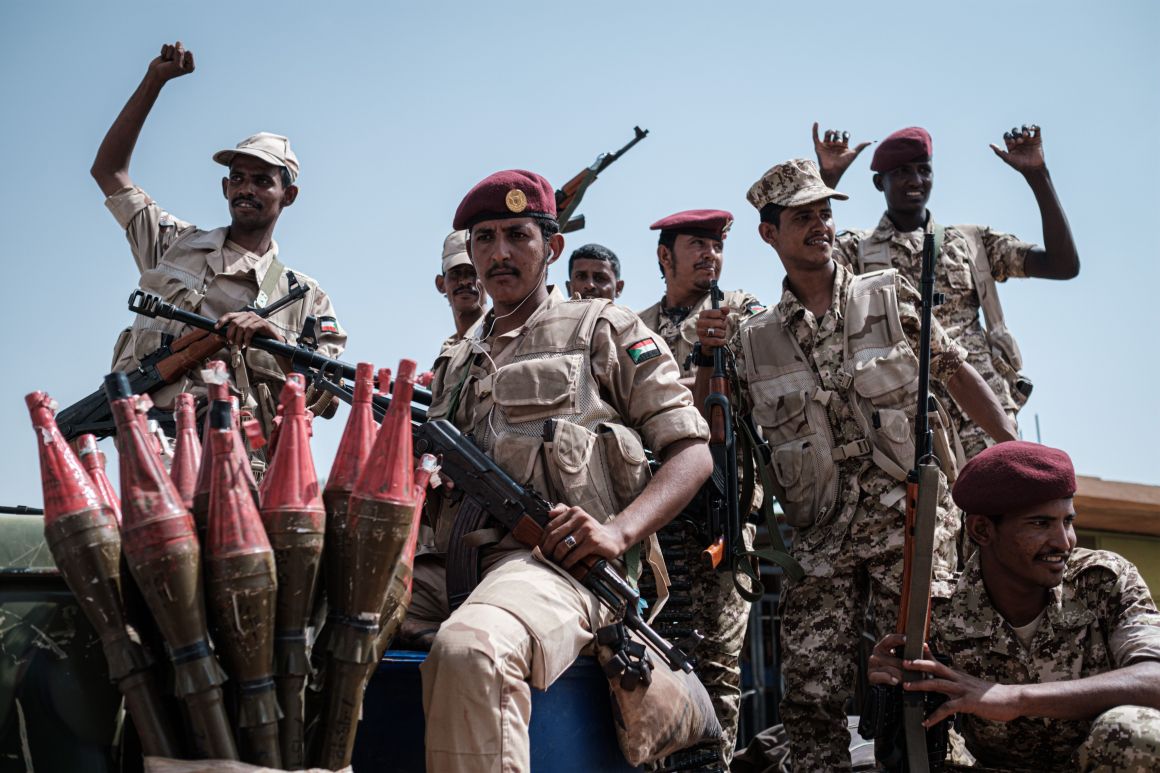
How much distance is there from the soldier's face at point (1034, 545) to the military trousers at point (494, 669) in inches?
61.3

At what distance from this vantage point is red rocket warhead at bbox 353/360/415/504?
258cm

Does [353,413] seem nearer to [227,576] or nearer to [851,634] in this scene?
[227,576]

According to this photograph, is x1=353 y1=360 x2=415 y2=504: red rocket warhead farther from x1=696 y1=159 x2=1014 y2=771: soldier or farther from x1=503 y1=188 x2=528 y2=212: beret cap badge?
x1=696 y1=159 x2=1014 y2=771: soldier

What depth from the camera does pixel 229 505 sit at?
244 centimetres

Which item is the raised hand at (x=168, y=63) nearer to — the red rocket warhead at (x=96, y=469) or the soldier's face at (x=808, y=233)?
the soldier's face at (x=808, y=233)

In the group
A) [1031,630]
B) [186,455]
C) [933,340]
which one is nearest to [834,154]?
[933,340]

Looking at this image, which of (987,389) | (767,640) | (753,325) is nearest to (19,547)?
(753,325)

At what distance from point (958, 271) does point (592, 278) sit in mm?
2187

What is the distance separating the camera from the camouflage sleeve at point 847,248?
253 inches

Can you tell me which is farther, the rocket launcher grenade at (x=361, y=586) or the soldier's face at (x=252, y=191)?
the soldier's face at (x=252, y=191)

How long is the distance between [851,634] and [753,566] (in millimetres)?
533

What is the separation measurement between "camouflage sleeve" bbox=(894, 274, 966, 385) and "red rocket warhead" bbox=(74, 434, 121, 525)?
334 cm

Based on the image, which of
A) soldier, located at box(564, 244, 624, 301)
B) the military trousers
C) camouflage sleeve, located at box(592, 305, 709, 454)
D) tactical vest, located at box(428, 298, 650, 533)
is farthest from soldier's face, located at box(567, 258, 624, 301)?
the military trousers

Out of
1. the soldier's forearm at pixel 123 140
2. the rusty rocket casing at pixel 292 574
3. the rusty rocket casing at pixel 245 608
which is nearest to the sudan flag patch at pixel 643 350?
the rusty rocket casing at pixel 292 574
